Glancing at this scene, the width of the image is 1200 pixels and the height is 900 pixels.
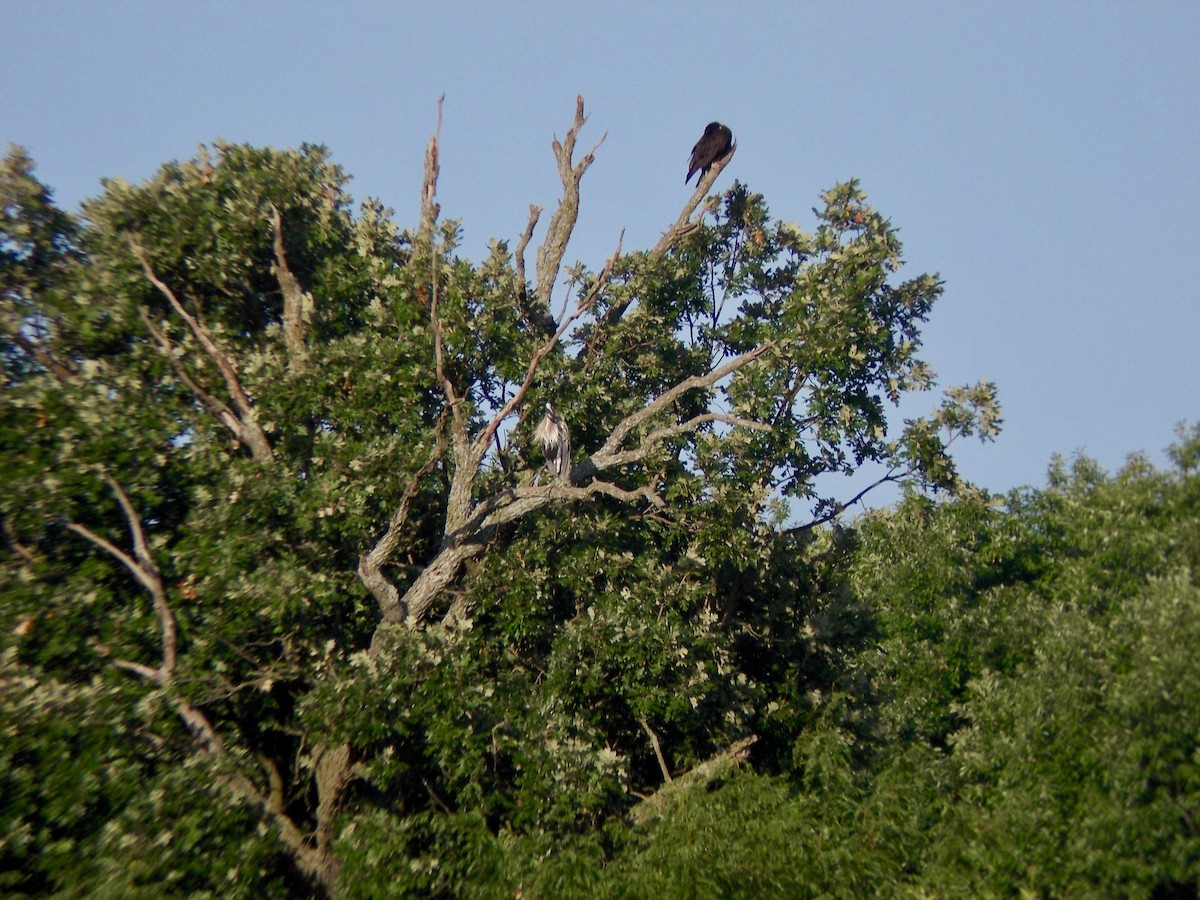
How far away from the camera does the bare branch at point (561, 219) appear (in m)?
15.0

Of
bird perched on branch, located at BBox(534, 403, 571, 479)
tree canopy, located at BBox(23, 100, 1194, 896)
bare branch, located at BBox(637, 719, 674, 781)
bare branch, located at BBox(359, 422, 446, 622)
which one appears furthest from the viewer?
bare branch, located at BBox(637, 719, 674, 781)

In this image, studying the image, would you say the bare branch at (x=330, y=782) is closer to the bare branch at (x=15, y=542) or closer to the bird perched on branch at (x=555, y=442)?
the bare branch at (x=15, y=542)

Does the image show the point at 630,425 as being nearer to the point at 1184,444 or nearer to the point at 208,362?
the point at 208,362

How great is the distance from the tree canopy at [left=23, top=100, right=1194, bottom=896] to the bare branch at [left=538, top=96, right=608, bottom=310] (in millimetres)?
59

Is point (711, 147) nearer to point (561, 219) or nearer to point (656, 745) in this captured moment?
point (561, 219)

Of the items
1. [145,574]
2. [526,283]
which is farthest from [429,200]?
[145,574]

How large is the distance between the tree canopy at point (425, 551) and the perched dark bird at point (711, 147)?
238 mm

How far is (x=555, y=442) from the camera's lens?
13352mm

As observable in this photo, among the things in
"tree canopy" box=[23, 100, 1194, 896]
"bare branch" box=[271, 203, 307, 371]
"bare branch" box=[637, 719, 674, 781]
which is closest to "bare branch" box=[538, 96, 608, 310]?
"tree canopy" box=[23, 100, 1194, 896]

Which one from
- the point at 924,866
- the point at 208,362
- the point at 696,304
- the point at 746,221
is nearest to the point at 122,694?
the point at 208,362

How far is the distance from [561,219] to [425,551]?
4997mm

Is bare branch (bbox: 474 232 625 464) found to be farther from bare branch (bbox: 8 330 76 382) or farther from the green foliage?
bare branch (bbox: 8 330 76 382)

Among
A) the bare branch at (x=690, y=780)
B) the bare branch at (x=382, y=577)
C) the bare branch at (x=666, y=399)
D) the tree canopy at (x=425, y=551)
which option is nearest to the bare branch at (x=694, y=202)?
the tree canopy at (x=425, y=551)

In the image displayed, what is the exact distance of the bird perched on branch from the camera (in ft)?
43.8
